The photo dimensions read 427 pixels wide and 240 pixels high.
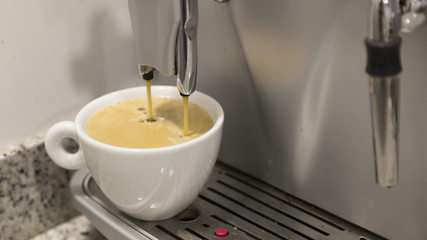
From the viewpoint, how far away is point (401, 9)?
31 cm

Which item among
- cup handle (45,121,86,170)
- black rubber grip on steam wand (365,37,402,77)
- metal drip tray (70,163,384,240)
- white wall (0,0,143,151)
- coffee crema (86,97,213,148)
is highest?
black rubber grip on steam wand (365,37,402,77)

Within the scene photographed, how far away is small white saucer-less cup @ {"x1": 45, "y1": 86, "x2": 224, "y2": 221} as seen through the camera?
393 mm

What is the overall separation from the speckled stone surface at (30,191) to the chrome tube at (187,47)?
0.17m

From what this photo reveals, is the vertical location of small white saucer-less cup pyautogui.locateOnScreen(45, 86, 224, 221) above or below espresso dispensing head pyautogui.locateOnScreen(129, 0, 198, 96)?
below

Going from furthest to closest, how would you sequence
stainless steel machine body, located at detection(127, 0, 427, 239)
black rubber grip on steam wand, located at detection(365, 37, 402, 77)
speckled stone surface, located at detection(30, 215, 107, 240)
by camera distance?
speckled stone surface, located at detection(30, 215, 107, 240)
stainless steel machine body, located at detection(127, 0, 427, 239)
black rubber grip on steam wand, located at detection(365, 37, 402, 77)

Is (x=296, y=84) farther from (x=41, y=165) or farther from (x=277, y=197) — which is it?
(x=41, y=165)

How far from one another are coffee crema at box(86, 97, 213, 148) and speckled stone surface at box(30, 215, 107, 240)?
0.12 m

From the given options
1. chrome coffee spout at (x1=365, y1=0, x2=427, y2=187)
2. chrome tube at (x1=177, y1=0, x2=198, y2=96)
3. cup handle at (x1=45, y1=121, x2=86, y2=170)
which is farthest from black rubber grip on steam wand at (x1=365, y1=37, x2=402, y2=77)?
cup handle at (x1=45, y1=121, x2=86, y2=170)

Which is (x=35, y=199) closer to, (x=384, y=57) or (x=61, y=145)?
(x=61, y=145)

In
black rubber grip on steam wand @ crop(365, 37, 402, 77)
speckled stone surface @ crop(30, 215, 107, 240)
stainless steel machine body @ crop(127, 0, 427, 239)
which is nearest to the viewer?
black rubber grip on steam wand @ crop(365, 37, 402, 77)

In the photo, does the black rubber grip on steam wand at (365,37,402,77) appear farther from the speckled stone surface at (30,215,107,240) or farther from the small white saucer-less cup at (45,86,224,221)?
the speckled stone surface at (30,215,107,240)

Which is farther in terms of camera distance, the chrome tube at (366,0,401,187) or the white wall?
the white wall

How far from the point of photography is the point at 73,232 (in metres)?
0.52

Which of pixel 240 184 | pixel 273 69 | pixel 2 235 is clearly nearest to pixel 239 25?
pixel 273 69
